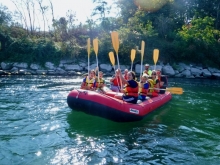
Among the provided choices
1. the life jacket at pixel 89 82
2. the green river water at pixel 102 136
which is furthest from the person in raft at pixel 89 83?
the green river water at pixel 102 136

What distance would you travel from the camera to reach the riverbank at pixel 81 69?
1560 centimetres

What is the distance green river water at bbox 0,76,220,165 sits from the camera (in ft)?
13.1

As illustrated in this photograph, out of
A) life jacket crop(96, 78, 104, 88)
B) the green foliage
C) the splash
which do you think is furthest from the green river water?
the splash

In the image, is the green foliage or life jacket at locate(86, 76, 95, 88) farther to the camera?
the green foliage

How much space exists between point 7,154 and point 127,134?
2.18 m

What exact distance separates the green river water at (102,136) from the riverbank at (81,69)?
8.09m

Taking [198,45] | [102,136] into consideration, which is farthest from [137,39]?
[102,136]

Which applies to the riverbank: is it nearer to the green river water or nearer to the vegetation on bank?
the vegetation on bank

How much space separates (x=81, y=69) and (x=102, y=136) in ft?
38.5

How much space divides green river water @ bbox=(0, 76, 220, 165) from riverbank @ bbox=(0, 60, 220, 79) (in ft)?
26.5

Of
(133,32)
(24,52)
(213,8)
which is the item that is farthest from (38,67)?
(213,8)

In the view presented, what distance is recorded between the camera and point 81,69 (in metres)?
16.4

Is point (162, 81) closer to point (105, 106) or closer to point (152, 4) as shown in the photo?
point (105, 106)

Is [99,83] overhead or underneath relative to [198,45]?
underneath
